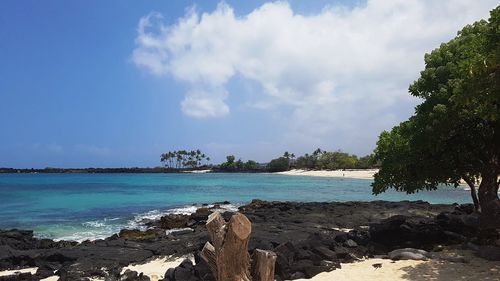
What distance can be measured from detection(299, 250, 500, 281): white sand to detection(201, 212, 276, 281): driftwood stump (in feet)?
19.9

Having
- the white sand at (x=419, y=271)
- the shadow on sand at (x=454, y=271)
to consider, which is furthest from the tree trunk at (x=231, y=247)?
the shadow on sand at (x=454, y=271)

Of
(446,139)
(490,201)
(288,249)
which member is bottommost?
(288,249)

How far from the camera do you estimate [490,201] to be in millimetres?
14008

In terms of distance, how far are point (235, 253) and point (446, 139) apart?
10.3 metres

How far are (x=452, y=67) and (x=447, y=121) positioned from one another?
6.37 ft

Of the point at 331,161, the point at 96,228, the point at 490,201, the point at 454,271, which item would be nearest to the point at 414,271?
the point at 454,271

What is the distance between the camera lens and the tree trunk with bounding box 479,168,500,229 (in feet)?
45.7

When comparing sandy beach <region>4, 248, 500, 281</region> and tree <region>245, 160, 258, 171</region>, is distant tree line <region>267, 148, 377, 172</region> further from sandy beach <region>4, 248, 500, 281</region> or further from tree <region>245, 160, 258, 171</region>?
sandy beach <region>4, 248, 500, 281</region>

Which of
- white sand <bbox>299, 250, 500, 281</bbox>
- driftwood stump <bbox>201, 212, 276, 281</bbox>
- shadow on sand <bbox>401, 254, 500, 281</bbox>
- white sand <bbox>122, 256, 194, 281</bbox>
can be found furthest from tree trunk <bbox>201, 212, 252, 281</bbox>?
white sand <bbox>122, 256, 194, 281</bbox>

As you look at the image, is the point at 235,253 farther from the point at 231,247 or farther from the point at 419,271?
the point at 419,271

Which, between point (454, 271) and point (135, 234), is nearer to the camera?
point (454, 271)

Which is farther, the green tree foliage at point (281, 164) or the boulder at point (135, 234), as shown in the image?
the green tree foliage at point (281, 164)

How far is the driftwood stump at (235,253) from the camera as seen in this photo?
200 inches

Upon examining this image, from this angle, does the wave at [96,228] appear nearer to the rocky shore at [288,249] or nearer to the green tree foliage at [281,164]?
the rocky shore at [288,249]
